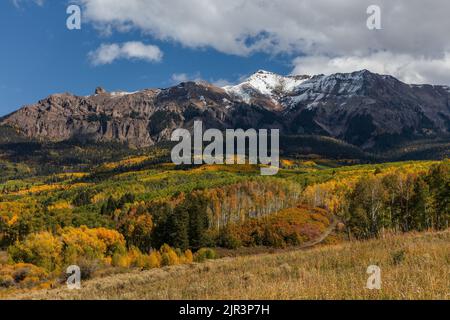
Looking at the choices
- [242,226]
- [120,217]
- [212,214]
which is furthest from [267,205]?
[120,217]

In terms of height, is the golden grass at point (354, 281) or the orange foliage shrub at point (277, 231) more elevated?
the golden grass at point (354, 281)

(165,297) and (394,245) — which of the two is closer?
(165,297)

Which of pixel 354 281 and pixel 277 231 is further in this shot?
pixel 277 231

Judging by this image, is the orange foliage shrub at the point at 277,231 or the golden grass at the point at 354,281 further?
the orange foliage shrub at the point at 277,231

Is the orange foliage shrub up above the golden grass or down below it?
below

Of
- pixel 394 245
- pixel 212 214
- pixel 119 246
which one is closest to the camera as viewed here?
pixel 394 245

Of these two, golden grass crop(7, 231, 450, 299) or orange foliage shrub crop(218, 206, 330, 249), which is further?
orange foliage shrub crop(218, 206, 330, 249)

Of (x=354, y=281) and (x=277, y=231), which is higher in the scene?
(x=354, y=281)

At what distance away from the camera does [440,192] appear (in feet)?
256

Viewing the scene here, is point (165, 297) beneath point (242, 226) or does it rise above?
above

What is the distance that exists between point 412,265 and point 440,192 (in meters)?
72.6
